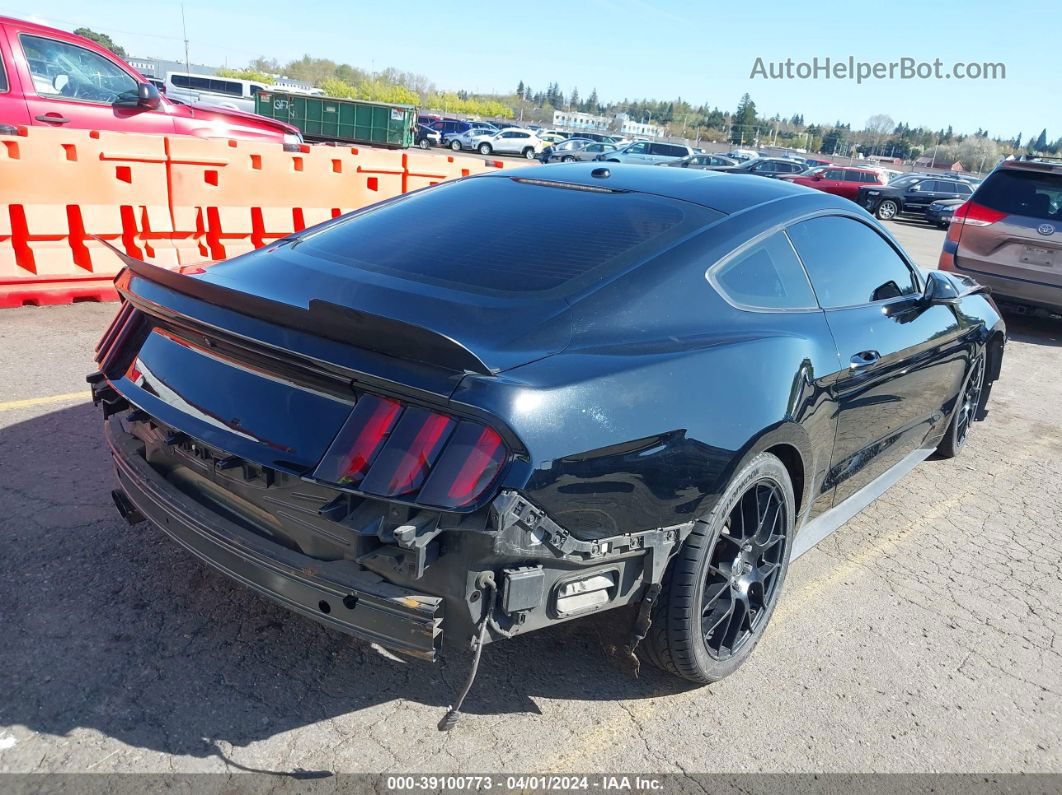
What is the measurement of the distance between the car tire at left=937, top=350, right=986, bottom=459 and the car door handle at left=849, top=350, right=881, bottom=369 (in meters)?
1.75

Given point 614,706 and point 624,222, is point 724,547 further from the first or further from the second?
point 624,222

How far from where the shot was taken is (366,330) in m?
2.16

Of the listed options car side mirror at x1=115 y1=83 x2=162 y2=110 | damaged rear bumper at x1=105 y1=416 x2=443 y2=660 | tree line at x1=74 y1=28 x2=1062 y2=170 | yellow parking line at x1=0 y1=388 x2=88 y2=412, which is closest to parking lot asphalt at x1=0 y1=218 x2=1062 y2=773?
damaged rear bumper at x1=105 y1=416 x2=443 y2=660

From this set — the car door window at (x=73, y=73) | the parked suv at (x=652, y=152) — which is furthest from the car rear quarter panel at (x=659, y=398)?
the parked suv at (x=652, y=152)

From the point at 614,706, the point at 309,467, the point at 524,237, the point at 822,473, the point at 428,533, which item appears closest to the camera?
the point at 428,533

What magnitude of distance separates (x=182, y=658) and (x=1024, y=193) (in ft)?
32.2

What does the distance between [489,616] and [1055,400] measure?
670cm

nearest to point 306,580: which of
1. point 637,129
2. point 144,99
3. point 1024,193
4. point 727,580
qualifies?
point 727,580

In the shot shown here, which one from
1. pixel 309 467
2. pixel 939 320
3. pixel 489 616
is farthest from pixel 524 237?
pixel 939 320

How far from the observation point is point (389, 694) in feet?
8.83

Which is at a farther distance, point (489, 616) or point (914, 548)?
point (914, 548)

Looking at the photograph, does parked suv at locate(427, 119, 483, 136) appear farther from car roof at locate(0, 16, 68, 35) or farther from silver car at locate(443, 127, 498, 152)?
car roof at locate(0, 16, 68, 35)

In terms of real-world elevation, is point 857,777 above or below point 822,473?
below

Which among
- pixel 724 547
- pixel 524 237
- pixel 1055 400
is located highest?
pixel 524 237
